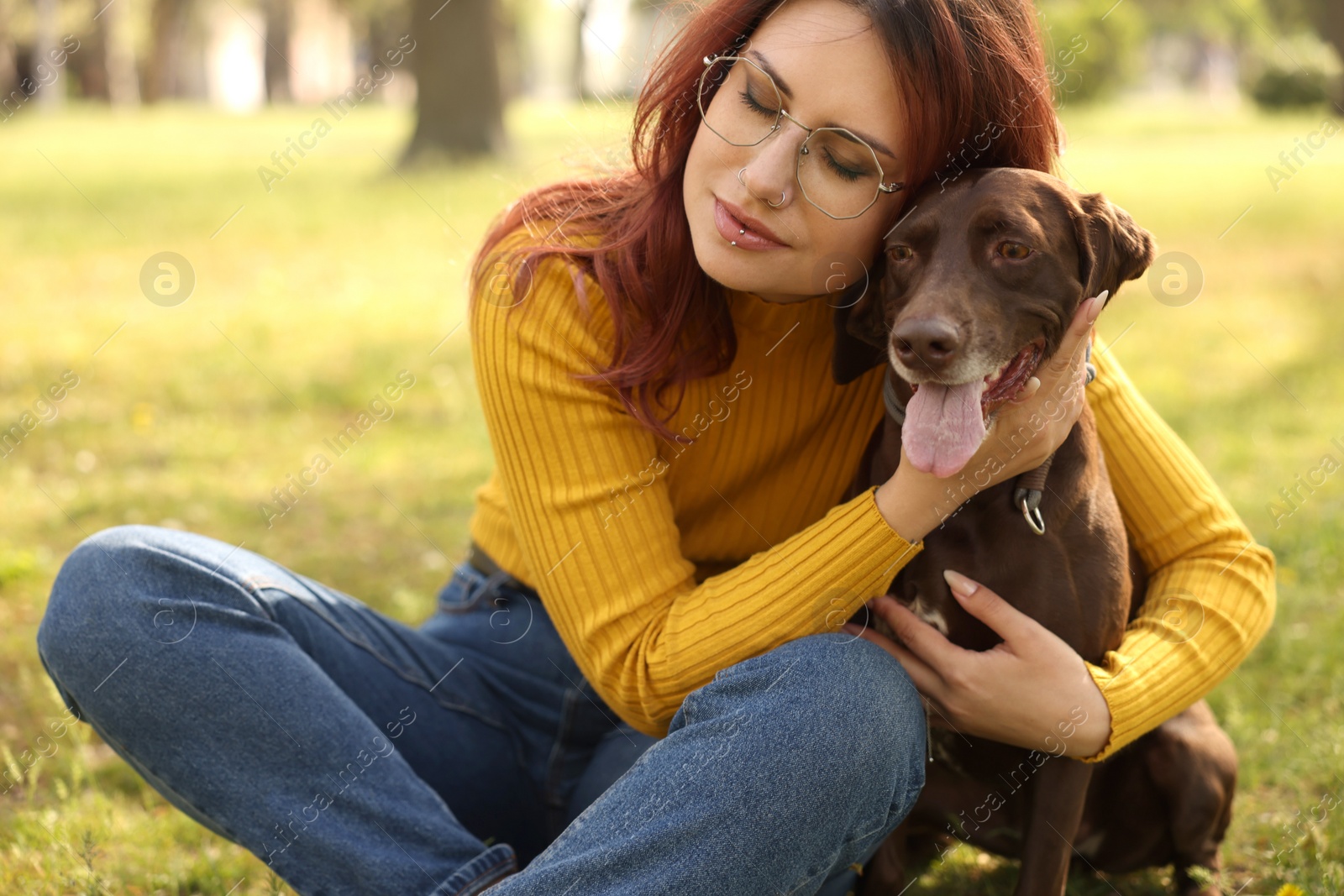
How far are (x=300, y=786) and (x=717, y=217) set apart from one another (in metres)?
1.27

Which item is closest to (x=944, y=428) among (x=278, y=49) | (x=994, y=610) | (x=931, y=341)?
(x=931, y=341)

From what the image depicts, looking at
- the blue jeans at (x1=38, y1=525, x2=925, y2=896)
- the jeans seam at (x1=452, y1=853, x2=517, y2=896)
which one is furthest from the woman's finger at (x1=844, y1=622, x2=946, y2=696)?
the jeans seam at (x1=452, y1=853, x2=517, y2=896)

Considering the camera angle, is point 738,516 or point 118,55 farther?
point 118,55

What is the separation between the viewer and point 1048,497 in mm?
2244

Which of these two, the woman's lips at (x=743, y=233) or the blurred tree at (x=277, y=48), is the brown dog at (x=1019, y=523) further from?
the blurred tree at (x=277, y=48)

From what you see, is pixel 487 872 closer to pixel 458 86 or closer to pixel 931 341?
pixel 931 341

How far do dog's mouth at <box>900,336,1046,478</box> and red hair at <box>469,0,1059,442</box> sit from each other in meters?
0.43

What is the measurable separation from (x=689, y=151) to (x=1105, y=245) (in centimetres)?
79

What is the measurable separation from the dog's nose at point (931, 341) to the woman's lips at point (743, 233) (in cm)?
32

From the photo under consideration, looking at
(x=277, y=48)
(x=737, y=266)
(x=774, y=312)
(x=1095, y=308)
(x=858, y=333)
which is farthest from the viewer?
(x=277, y=48)

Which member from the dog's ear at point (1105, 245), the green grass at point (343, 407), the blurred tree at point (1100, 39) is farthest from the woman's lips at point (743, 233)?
the blurred tree at point (1100, 39)

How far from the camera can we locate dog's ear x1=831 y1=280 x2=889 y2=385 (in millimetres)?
2287

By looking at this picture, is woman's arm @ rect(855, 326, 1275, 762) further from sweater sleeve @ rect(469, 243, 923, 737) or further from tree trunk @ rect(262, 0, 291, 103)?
tree trunk @ rect(262, 0, 291, 103)

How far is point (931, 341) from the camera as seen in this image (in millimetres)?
1962
